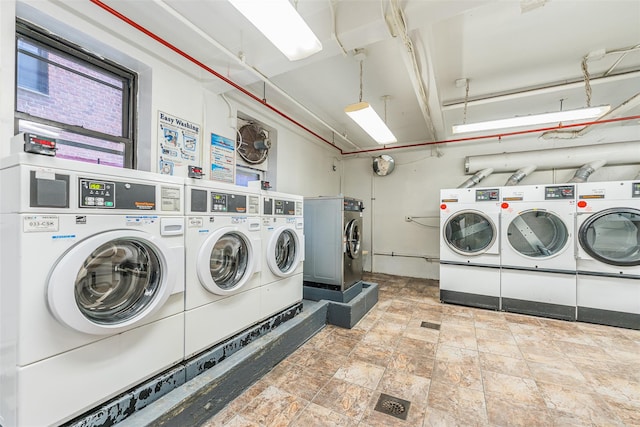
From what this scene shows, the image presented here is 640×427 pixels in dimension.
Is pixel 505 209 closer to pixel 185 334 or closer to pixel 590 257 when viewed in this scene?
pixel 590 257

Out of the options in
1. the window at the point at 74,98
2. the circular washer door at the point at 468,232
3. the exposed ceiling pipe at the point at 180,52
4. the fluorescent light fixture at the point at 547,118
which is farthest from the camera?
the circular washer door at the point at 468,232

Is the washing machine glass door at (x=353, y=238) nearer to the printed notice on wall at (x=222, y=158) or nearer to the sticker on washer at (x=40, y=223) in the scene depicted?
the printed notice on wall at (x=222, y=158)

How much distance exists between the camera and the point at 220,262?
83.2 inches

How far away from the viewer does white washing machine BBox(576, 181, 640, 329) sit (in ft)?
9.92

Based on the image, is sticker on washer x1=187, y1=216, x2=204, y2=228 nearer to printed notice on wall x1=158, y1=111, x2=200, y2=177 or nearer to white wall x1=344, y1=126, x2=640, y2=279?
printed notice on wall x1=158, y1=111, x2=200, y2=177

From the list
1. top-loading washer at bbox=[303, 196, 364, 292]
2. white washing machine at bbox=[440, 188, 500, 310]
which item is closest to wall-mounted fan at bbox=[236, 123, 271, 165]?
top-loading washer at bbox=[303, 196, 364, 292]

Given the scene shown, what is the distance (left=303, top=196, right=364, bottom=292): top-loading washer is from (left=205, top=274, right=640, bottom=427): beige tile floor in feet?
1.90

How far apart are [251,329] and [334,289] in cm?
125

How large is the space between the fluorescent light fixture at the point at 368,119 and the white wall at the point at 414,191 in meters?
2.10

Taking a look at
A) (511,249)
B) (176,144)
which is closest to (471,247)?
(511,249)

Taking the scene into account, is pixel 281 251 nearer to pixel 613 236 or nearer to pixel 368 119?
pixel 368 119

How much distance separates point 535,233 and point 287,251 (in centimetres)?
347

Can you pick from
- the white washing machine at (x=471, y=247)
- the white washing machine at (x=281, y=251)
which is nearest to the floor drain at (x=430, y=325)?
the white washing machine at (x=471, y=247)

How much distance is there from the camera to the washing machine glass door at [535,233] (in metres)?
3.46
